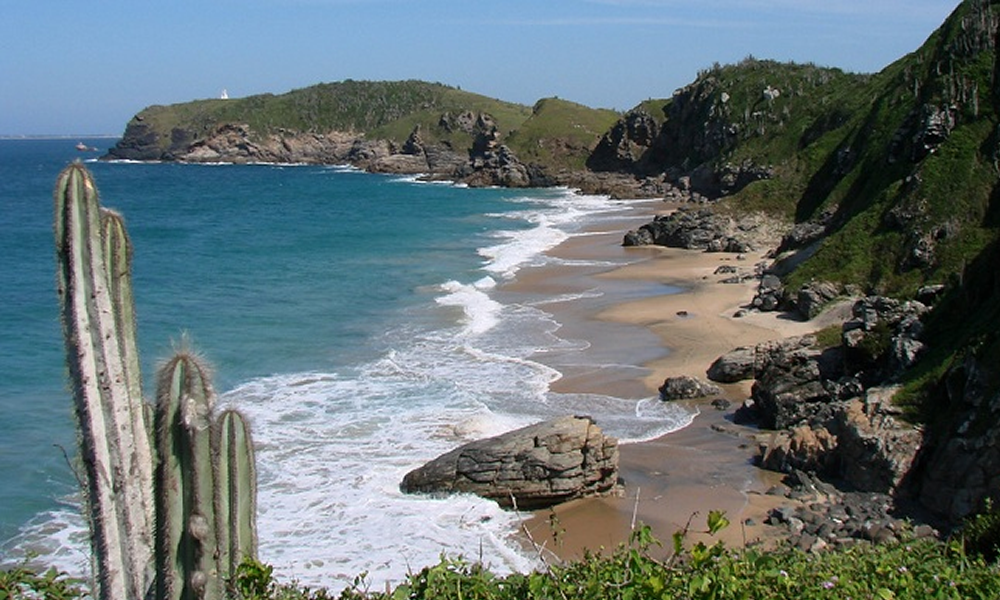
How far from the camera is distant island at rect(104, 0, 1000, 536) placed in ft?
48.8

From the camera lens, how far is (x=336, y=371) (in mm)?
24141

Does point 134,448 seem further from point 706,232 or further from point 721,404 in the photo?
point 706,232

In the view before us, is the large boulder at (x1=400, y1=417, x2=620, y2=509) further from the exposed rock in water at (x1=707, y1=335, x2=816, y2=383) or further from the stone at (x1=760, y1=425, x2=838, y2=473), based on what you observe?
the exposed rock in water at (x1=707, y1=335, x2=816, y2=383)

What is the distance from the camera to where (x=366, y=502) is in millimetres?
15438

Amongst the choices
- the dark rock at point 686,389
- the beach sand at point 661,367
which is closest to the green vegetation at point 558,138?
the beach sand at point 661,367

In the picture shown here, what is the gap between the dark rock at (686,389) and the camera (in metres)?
20.6

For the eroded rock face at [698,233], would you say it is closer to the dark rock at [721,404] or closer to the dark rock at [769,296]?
the dark rock at [769,296]

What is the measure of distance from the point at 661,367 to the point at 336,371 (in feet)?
26.3

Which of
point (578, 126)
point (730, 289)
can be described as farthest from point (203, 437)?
point (578, 126)

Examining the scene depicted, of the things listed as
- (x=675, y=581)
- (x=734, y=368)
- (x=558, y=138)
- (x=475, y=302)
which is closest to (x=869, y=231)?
(x=734, y=368)

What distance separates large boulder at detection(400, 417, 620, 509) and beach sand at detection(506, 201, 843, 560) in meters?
0.29

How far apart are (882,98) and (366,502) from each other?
3579cm

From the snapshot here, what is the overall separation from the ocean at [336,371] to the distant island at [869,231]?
3782 millimetres

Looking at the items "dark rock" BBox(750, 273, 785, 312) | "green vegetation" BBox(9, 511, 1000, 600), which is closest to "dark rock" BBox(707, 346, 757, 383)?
"dark rock" BBox(750, 273, 785, 312)
